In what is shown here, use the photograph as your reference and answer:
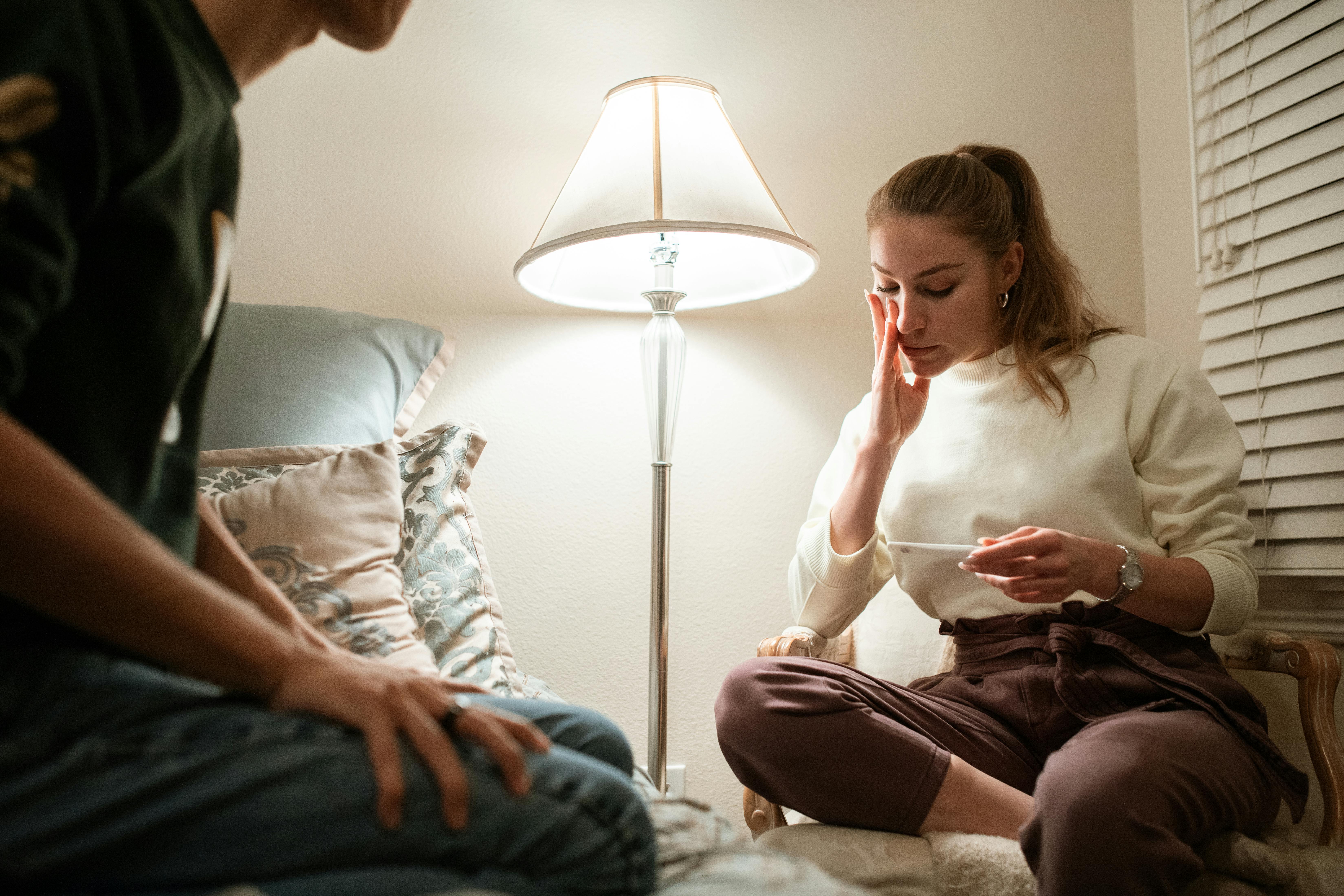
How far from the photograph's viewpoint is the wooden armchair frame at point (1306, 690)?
121cm

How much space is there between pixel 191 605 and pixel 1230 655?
1556mm

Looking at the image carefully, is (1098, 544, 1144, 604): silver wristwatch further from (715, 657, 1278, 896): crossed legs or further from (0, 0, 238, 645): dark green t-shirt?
(0, 0, 238, 645): dark green t-shirt

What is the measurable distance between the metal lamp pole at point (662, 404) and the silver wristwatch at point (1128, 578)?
69 centimetres

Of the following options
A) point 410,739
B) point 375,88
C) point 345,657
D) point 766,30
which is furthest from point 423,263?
point 410,739

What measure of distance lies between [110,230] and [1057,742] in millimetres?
1183

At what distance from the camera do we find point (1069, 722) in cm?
120

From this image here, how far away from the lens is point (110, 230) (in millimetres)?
543

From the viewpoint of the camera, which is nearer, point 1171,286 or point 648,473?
→ point 648,473

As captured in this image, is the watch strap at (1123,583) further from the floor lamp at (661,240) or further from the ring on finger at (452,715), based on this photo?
the ring on finger at (452,715)

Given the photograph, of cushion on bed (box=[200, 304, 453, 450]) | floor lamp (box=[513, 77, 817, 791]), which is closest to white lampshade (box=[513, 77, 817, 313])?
floor lamp (box=[513, 77, 817, 791])

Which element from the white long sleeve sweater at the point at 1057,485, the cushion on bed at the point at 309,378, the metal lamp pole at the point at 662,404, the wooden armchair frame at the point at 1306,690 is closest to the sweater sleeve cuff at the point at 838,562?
the white long sleeve sweater at the point at 1057,485

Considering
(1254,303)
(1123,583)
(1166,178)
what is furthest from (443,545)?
(1166,178)

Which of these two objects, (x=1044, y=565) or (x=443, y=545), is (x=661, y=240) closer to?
(x=443, y=545)

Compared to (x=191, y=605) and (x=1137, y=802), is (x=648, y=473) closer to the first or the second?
(x=1137, y=802)
